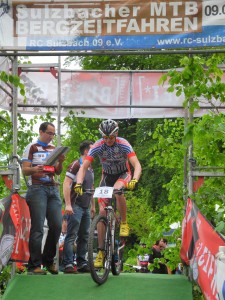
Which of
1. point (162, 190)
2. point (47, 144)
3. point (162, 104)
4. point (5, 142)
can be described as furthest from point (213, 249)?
point (162, 190)

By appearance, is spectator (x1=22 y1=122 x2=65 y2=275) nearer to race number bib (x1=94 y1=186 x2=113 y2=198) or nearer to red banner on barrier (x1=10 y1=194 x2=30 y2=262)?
red banner on barrier (x1=10 y1=194 x2=30 y2=262)

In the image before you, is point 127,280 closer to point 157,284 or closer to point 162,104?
point 157,284

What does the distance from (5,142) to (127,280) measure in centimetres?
290

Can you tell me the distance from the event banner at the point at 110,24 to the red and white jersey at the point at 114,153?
1.22 meters

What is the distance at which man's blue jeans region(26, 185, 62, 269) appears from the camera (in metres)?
8.49

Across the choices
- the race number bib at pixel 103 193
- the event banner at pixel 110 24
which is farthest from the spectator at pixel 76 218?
A: the event banner at pixel 110 24

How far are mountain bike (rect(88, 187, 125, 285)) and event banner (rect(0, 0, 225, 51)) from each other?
4.99ft

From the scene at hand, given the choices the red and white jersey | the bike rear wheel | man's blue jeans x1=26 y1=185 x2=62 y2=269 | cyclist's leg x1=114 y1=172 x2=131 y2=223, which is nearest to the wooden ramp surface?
the bike rear wheel

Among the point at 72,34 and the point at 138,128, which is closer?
the point at 72,34

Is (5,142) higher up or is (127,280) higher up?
(5,142)

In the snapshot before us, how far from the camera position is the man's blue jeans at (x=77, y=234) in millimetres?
9219

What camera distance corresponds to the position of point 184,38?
24.4 feet

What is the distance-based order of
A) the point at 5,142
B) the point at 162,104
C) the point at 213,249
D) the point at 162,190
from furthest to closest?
the point at 162,190
the point at 162,104
the point at 5,142
the point at 213,249

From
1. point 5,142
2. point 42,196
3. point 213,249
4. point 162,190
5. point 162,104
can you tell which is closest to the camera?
point 213,249
